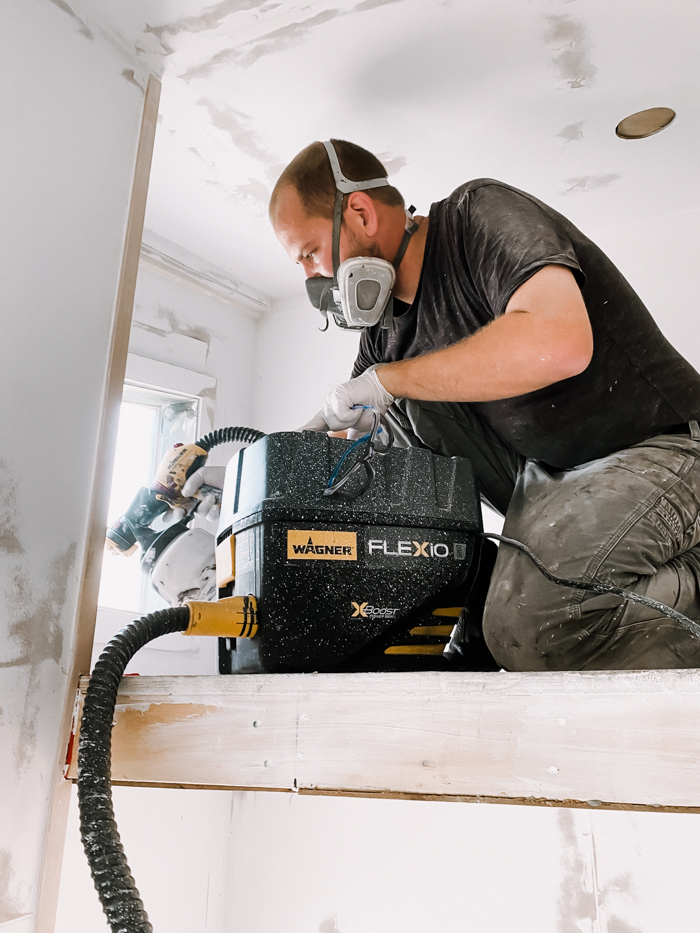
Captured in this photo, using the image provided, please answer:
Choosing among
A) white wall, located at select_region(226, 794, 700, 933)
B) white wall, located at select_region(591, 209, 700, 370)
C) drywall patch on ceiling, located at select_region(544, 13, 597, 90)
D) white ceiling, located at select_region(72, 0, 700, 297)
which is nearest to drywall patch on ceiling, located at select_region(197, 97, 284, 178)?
white ceiling, located at select_region(72, 0, 700, 297)

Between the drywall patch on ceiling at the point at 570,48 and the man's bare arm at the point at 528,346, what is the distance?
73cm

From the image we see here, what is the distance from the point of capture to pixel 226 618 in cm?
98

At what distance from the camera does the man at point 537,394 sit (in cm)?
103

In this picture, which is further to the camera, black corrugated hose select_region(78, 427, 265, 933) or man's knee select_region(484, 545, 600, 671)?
man's knee select_region(484, 545, 600, 671)

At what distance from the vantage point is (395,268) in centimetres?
135

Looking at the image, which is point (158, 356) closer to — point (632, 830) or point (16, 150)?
point (16, 150)

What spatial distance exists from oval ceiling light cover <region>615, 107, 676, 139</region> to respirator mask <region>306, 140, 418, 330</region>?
734 mm

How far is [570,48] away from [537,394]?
0.83m

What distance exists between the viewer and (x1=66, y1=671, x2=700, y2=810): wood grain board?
62 centimetres

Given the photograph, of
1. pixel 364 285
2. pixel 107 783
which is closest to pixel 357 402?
pixel 364 285

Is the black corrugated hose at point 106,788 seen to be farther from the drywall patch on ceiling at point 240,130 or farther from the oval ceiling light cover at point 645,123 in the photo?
the oval ceiling light cover at point 645,123

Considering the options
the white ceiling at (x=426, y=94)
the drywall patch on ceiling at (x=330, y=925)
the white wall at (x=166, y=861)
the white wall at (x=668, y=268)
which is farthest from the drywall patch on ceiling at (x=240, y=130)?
the drywall patch on ceiling at (x=330, y=925)

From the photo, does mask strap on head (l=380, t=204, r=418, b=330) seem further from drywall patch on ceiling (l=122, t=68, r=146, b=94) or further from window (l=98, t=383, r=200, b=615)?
window (l=98, t=383, r=200, b=615)

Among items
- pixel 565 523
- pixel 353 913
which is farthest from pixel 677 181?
pixel 353 913
